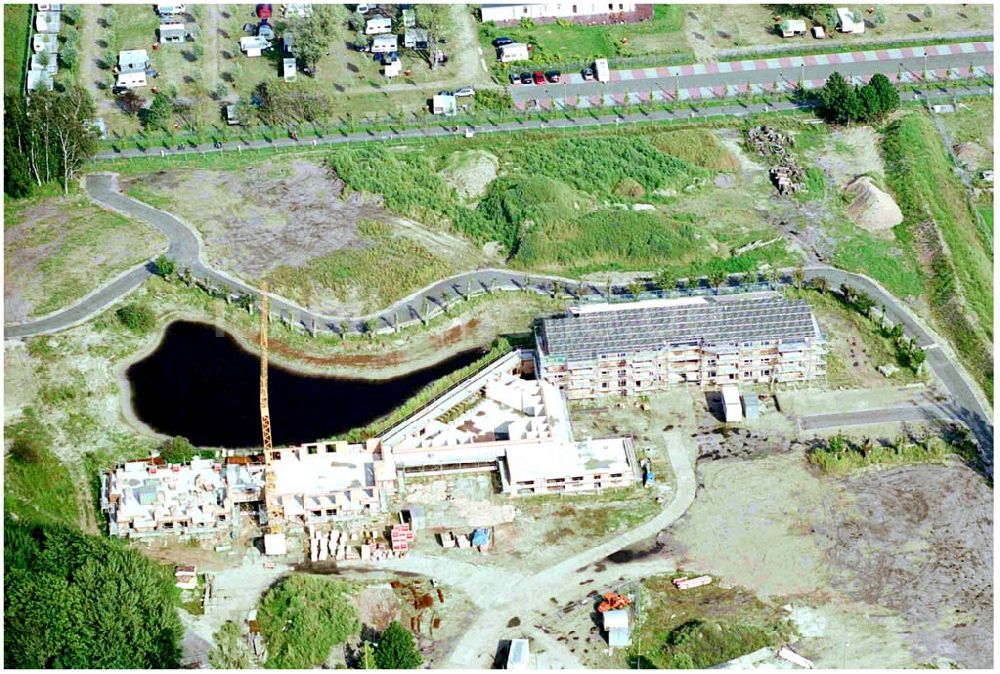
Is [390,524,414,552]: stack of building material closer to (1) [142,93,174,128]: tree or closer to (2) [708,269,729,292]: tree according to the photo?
(2) [708,269,729,292]: tree

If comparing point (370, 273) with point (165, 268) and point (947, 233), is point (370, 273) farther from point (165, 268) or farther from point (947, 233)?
point (947, 233)

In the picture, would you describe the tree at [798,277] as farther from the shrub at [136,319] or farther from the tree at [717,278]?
the shrub at [136,319]

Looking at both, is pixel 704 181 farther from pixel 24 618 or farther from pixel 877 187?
pixel 24 618

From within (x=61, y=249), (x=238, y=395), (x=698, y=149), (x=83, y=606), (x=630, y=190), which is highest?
(x=698, y=149)

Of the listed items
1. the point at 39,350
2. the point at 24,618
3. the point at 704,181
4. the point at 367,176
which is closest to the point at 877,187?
the point at 704,181

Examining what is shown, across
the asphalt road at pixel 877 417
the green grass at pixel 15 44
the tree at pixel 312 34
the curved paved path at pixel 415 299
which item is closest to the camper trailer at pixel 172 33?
the tree at pixel 312 34

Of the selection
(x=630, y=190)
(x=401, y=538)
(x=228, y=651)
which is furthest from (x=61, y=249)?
(x=228, y=651)
